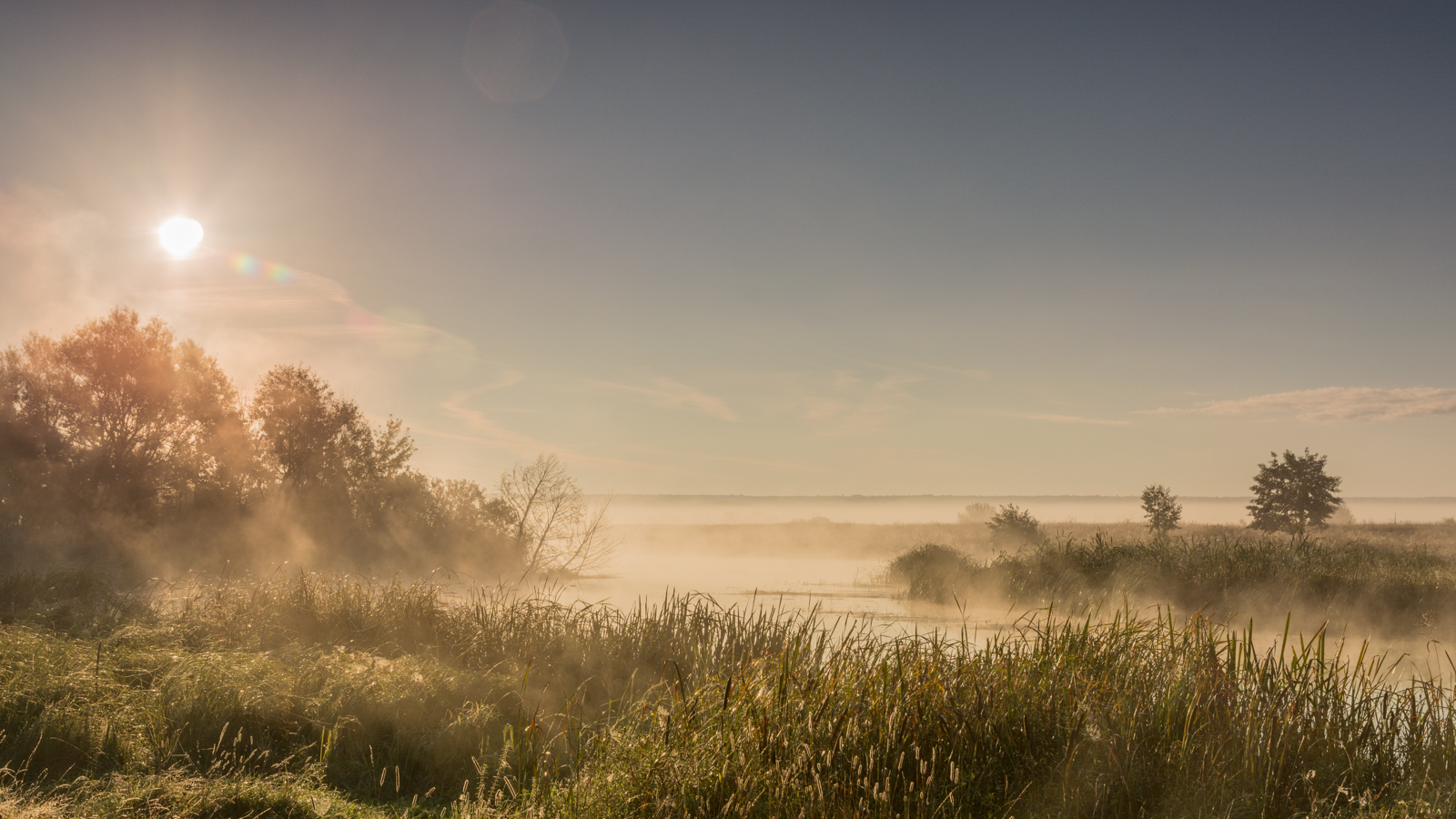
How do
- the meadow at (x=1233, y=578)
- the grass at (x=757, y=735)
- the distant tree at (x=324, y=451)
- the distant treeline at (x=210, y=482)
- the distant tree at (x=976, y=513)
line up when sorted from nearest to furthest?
the grass at (x=757, y=735) → the meadow at (x=1233, y=578) → the distant treeline at (x=210, y=482) → the distant tree at (x=324, y=451) → the distant tree at (x=976, y=513)

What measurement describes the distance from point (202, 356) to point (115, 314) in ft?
8.87

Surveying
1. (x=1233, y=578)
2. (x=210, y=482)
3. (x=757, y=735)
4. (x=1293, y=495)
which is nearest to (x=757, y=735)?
(x=757, y=735)

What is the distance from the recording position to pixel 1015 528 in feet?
96.2

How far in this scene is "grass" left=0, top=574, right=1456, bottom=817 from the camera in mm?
5348

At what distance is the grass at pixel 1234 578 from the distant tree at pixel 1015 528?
390 centimetres

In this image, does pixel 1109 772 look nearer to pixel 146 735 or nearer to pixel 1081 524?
pixel 146 735

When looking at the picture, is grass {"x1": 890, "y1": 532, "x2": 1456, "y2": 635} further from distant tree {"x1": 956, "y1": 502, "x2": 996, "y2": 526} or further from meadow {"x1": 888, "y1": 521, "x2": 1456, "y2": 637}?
distant tree {"x1": 956, "y1": 502, "x2": 996, "y2": 526}

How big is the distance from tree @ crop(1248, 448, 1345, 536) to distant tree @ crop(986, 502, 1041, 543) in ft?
33.5

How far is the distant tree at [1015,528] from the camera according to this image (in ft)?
94.9

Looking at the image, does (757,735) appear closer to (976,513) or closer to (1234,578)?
(1234,578)

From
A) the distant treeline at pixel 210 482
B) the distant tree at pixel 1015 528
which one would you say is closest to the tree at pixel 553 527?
the distant treeline at pixel 210 482

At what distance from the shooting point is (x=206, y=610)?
1199 centimetres

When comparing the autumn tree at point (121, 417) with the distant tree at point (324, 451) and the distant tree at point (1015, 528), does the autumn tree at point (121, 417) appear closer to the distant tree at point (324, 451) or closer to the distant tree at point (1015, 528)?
the distant tree at point (324, 451)

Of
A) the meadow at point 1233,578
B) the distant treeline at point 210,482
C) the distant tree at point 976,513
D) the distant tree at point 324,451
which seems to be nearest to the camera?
the meadow at point 1233,578
